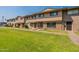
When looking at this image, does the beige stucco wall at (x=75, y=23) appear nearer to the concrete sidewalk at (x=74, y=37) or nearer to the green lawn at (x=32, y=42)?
the concrete sidewalk at (x=74, y=37)

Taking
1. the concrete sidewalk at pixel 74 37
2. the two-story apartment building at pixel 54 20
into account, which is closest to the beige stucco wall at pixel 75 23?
the two-story apartment building at pixel 54 20

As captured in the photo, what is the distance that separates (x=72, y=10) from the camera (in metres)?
6.25

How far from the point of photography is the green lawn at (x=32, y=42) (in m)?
6.23

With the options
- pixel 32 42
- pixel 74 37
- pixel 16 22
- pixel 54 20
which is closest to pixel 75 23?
pixel 74 37

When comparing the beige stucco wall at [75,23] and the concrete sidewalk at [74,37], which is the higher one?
the beige stucco wall at [75,23]

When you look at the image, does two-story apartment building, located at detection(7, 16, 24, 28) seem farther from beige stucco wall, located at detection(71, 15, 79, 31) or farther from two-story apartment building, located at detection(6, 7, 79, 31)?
beige stucco wall, located at detection(71, 15, 79, 31)

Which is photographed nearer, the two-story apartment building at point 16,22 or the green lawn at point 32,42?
the green lawn at point 32,42

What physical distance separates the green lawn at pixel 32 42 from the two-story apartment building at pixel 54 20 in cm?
23

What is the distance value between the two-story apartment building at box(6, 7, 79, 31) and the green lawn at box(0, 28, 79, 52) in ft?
0.75

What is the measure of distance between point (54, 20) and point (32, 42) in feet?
2.57

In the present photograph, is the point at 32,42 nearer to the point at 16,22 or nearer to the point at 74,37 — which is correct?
the point at 16,22

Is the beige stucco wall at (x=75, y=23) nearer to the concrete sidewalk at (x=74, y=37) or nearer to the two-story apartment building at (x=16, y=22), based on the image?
the concrete sidewalk at (x=74, y=37)
